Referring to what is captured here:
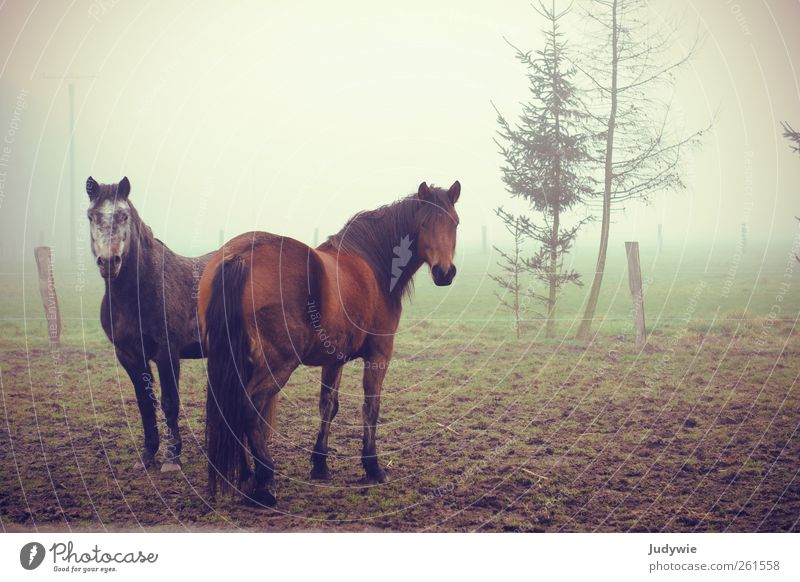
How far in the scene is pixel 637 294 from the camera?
12.3 meters

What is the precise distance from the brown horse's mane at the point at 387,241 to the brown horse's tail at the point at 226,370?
1.34m

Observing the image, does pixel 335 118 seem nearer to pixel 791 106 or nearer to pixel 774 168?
pixel 791 106

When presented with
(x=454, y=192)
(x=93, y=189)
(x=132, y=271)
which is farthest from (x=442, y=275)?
(x=93, y=189)

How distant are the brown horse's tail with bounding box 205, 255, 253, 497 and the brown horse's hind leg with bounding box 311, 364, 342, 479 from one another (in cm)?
110

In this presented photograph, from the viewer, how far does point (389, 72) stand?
30.2ft

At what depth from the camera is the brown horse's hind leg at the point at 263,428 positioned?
4641 millimetres

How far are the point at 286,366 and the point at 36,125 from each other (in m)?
6.46

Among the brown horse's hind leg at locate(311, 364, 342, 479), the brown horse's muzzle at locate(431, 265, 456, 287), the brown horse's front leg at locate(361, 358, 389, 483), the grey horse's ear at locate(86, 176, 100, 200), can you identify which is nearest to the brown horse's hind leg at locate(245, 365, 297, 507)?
the brown horse's hind leg at locate(311, 364, 342, 479)

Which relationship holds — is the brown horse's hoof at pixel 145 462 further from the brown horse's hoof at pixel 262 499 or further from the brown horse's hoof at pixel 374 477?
the brown horse's hoof at pixel 374 477

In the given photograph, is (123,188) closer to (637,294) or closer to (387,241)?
(387,241)

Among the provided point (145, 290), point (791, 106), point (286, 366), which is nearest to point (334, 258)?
point (286, 366)

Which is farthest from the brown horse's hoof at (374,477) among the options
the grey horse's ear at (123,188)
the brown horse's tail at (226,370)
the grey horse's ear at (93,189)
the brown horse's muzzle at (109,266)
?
the grey horse's ear at (93,189)

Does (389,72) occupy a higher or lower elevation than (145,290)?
higher

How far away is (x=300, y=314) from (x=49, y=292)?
948 centimetres
